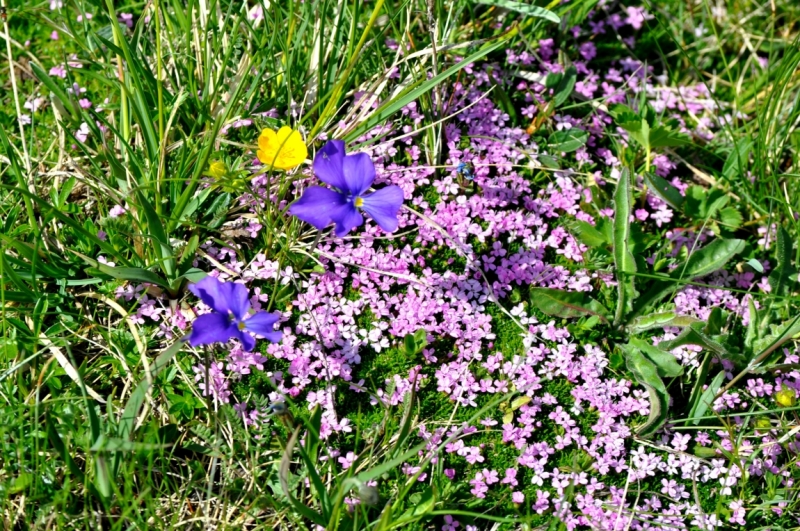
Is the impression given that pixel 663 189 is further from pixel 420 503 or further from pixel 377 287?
pixel 420 503

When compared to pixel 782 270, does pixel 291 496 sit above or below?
below

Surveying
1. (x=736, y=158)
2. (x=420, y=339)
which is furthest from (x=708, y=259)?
(x=420, y=339)

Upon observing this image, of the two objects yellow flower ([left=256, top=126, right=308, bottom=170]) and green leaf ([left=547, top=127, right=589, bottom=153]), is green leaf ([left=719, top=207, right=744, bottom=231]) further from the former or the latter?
yellow flower ([left=256, top=126, right=308, bottom=170])

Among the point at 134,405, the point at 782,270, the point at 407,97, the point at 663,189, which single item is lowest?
the point at 782,270

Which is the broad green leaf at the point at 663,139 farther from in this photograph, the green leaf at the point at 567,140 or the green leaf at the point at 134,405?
the green leaf at the point at 134,405

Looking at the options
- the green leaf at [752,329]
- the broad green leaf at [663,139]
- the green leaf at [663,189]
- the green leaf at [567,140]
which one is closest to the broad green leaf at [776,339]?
the green leaf at [752,329]

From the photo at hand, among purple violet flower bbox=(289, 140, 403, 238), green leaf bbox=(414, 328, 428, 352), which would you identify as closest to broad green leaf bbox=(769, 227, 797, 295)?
green leaf bbox=(414, 328, 428, 352)

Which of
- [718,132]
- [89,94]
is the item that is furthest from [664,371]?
[89,94]
